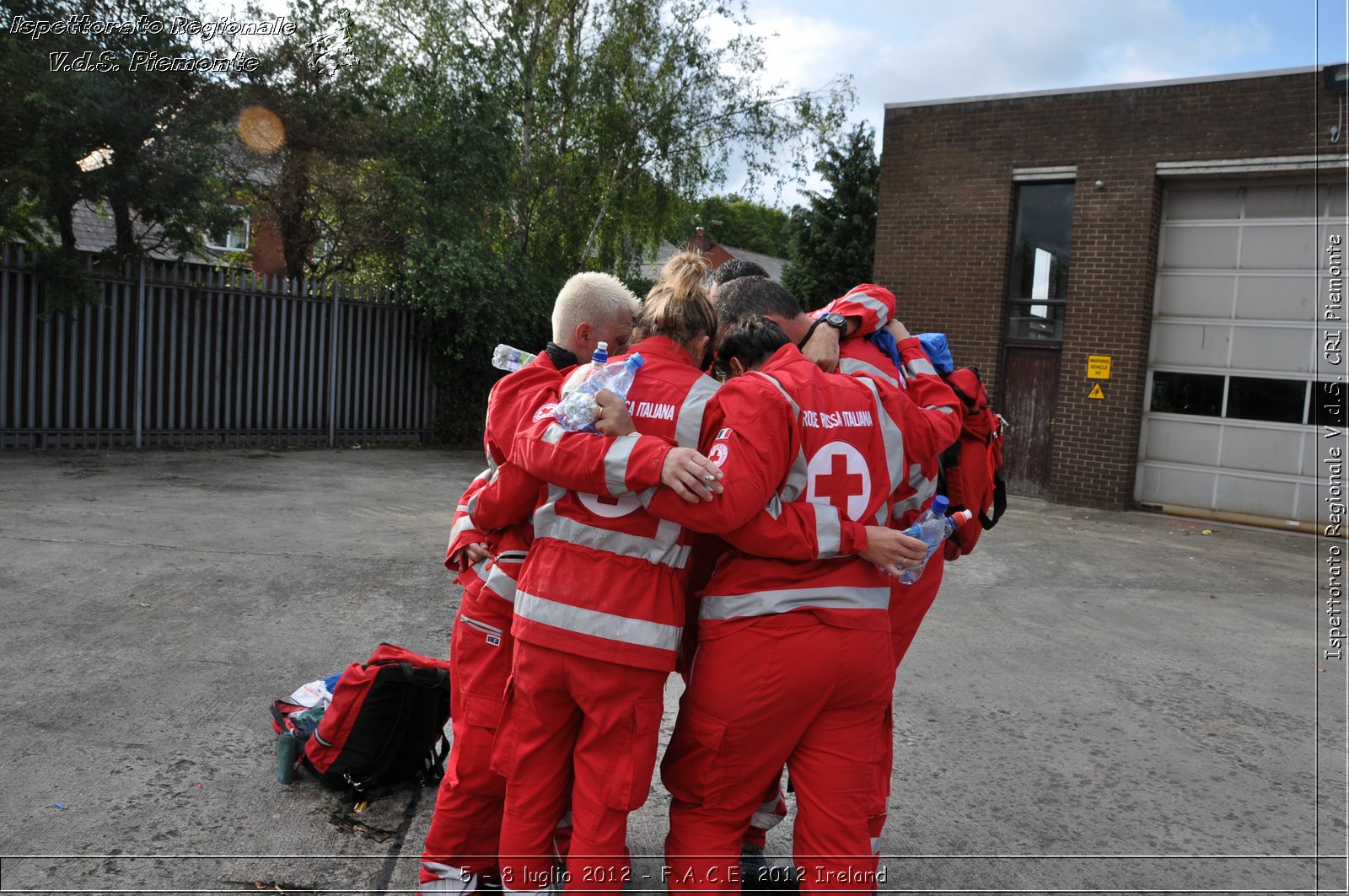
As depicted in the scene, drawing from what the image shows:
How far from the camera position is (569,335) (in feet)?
10.2

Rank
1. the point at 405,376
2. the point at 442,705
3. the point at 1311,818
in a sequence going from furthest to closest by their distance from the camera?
the point at 405,376
the point at 1311,818
the point at 442,705

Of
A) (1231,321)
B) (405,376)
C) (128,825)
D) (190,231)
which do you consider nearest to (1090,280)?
(1231,321)

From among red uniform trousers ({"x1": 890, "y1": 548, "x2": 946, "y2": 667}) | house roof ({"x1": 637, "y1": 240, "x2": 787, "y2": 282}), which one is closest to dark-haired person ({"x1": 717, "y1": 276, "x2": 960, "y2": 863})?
red uniform trousers ({"x1": 890, "y1": 548, "x2": 946, "y2": 667})

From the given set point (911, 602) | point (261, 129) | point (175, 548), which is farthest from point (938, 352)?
point (261, 129)

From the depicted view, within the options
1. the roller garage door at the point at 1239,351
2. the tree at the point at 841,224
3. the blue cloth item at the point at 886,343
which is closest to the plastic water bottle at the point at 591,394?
the blue cloth item at the point at 886,343

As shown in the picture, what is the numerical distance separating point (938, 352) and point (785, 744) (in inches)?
63.6

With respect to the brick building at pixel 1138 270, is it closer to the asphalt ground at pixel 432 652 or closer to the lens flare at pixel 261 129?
the asphalt ground at pixel 432 652

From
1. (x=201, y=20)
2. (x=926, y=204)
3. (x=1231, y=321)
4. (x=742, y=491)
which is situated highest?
(x=201, y=20)

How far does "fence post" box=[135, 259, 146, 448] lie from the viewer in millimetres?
11969

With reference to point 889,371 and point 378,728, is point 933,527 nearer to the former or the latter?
point 889,371

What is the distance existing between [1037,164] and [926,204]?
1.66 metres

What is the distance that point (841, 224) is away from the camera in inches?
1141

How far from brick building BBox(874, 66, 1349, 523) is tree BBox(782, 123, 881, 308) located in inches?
555

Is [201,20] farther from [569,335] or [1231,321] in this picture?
[1231,321]
